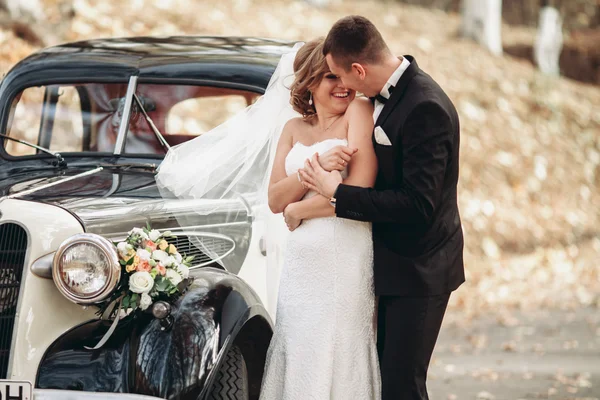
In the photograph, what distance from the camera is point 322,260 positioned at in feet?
13.5

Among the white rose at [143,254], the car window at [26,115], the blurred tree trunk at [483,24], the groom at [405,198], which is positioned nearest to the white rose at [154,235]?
the white rose at [143,254]

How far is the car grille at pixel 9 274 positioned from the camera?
3830 mm

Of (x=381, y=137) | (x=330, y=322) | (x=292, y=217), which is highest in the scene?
(x=381, y=137)

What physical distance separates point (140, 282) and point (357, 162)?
1042 millimetres

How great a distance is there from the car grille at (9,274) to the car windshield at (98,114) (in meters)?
1.31

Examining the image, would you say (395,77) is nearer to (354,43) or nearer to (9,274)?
(354,43)

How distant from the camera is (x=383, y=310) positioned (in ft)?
13.2

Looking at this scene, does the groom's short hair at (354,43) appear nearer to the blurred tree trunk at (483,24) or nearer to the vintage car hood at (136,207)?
the vintage car hood at (136,207)

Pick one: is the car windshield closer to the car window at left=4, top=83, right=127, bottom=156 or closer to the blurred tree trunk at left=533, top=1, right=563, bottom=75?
the car window at left=4, top=83, right=127, bottom=156

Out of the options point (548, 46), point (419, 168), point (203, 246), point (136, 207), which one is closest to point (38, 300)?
point (136, 207)

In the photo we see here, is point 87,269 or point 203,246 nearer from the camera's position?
point 87,269

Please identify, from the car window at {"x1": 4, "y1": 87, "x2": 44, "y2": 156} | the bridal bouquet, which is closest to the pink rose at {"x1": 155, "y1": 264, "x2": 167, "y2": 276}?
the bridal bouquet

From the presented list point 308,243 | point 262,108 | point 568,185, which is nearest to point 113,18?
point 568,185

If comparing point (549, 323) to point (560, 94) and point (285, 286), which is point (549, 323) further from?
point (560, 94)
